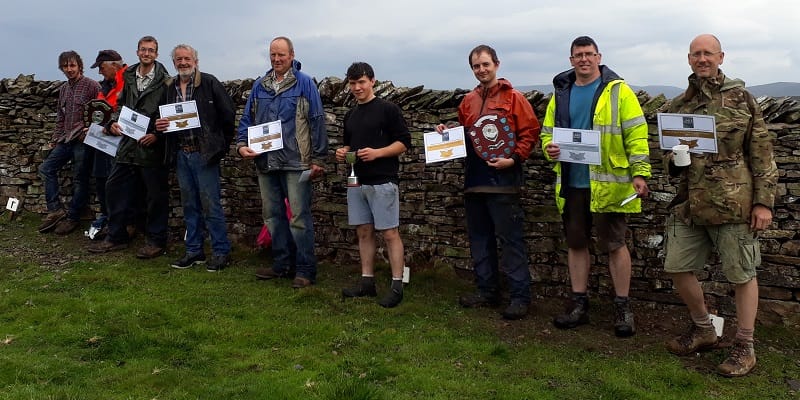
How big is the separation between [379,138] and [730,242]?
3314 mm

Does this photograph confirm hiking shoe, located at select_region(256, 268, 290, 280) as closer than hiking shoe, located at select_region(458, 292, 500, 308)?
No

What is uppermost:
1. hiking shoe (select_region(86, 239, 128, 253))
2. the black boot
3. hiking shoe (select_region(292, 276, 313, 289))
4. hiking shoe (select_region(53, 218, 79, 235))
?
hiking shoe (select_region(53, 218, 79, 235))

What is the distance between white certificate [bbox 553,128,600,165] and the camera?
5.31 meters

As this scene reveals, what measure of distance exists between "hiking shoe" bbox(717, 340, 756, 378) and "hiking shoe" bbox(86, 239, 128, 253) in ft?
24.6

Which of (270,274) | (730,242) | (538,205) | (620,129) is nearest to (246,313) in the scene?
(270,274)

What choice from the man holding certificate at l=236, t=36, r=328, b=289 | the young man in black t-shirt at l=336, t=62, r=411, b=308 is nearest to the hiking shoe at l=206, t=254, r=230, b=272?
the man holding certificate at l=236, t=36, r=328, b=289

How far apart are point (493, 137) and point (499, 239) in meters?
1.05

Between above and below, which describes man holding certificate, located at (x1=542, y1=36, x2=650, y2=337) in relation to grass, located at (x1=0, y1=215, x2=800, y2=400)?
above

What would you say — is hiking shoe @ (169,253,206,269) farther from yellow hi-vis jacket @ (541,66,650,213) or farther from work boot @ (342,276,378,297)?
yellow hi-vis jacket @ (541,66,650,213)

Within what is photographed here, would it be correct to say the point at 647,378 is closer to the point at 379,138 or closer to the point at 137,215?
the point at 379,138

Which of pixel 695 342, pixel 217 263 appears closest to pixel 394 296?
pixel 217 263

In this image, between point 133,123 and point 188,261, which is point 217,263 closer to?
point 188,261

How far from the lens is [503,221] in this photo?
6008 millimetres

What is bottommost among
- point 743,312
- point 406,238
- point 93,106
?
point 743,312
